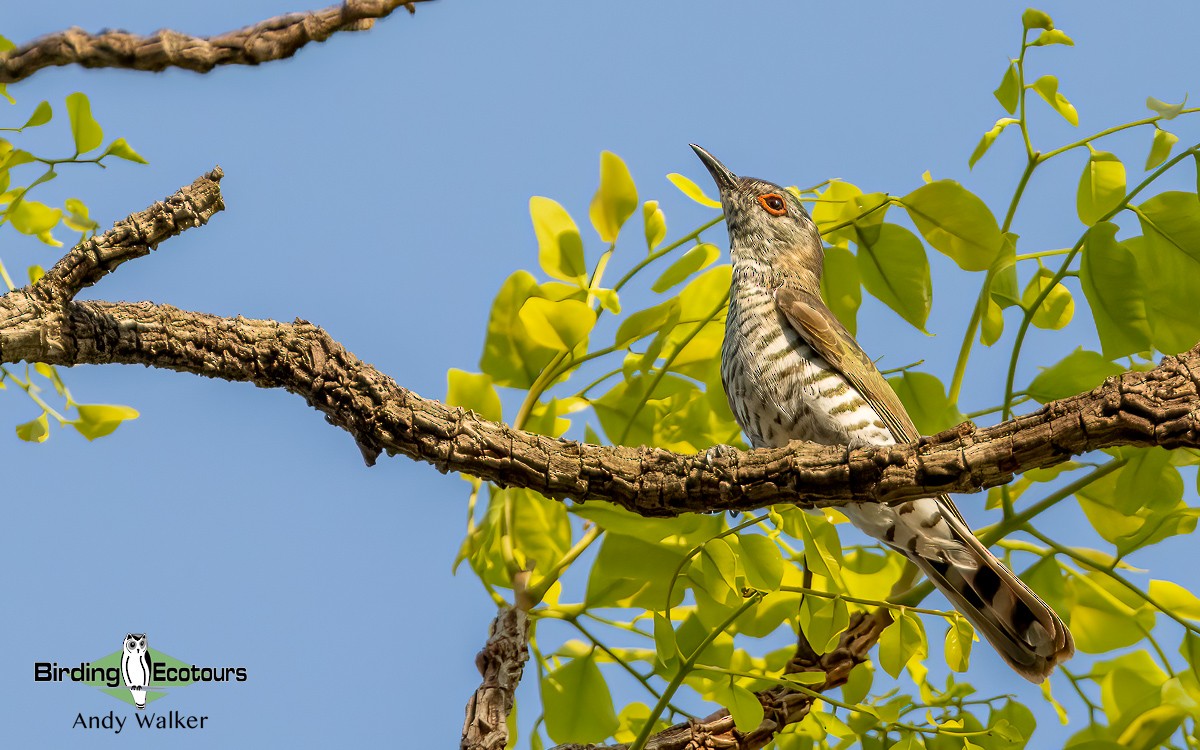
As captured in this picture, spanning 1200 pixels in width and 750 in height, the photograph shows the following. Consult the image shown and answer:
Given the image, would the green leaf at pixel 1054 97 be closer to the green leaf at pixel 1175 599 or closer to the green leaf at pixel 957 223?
the green leaf at pixel 957 223

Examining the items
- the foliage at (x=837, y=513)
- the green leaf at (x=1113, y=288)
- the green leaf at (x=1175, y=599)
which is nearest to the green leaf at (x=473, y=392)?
the foliage at (x=837, y=513)

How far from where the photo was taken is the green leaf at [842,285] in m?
3.09

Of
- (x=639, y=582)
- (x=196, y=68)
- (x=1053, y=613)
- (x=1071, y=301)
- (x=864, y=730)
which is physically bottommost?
(x=864, y=730)

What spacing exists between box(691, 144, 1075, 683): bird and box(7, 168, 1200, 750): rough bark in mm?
423

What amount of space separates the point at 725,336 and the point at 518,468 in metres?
1.44

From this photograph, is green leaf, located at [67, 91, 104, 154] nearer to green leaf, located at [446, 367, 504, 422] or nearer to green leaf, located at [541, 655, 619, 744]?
green leaf, located at [446, 367, 504, 422]

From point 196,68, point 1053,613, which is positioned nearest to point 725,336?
point 1053,613

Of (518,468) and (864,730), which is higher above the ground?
(518,468)

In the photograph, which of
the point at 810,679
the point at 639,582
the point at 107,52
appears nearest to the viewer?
the point at 107,52

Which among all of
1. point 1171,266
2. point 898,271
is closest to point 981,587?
point 898,271

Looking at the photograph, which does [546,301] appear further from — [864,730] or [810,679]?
[864,730]

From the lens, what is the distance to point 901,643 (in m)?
2.62

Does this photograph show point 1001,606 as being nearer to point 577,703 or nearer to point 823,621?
point 823,621

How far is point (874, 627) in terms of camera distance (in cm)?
280
